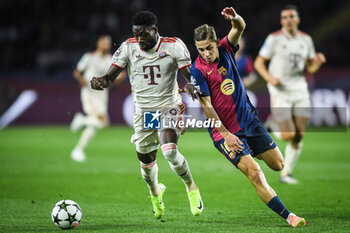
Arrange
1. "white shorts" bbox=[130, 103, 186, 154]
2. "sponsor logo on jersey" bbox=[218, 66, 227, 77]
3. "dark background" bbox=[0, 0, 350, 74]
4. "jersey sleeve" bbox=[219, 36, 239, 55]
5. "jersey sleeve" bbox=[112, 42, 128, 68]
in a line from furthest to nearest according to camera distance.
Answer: "dark background" bbox=[0, 0, 350, 74] < "white shorts" bbox=[130, 103, 186, 154] < "jersey sleeve" bbox=[112, 42, 128, 68] < "jersey sleeve" bbox=[219, 36, 239, 55] < "sponsor logo on jersey" bbox=[218, 66, 227, 77]

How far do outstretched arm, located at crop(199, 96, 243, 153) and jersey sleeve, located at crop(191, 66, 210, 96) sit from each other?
0.07 meters

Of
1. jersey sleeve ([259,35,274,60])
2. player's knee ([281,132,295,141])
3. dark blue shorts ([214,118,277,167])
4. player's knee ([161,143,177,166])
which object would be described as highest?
jersey sleeve ([259,35,274,60])

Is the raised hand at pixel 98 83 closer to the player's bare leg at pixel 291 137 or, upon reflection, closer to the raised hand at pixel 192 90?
the raised hand at pixel 192 90

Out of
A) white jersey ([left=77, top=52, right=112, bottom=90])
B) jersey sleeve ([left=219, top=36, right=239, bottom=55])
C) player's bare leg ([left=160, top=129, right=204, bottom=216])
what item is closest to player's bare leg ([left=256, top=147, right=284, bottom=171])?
player's bare leg ([left=160, top=129, right=204, bottom=216])

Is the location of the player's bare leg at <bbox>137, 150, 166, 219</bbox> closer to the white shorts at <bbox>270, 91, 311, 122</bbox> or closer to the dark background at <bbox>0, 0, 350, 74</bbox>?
the white shorts at <bbox>270, 91, 311, 122</bbox>

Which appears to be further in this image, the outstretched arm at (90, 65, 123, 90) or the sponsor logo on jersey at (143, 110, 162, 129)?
the sponsor logo on jersey at (143, 110, 162, 129)

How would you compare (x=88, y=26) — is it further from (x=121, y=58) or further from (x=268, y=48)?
(x=121, y=58)

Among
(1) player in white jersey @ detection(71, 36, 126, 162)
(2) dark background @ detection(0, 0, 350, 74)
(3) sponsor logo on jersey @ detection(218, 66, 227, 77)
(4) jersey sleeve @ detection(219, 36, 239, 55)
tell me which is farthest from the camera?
(2) dark background @ detection(0, 0, 350, 74)

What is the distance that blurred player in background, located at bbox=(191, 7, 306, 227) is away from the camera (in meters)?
5.85

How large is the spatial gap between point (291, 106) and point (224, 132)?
3978mm

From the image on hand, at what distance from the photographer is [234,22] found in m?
6.04

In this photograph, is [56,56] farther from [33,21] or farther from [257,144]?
[257,144]

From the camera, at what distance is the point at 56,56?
2139 centimetres

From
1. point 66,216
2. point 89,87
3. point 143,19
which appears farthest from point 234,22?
point 89,87
